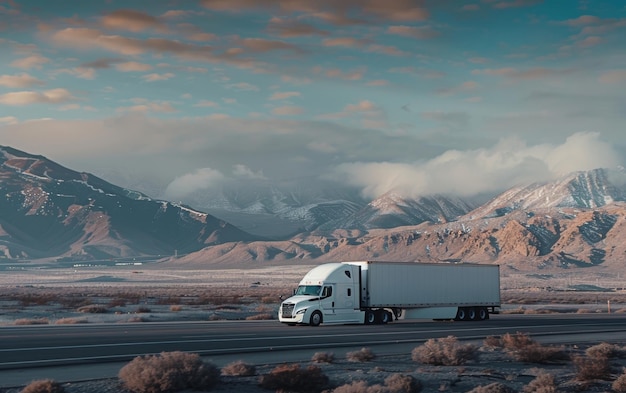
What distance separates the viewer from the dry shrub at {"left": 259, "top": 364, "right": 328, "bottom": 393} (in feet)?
59.7

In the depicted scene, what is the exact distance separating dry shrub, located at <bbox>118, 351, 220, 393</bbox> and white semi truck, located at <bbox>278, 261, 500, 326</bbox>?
2121cm

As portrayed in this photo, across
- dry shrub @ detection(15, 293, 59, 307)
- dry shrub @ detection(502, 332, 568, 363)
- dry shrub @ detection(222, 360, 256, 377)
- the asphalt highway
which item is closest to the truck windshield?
the asphalt highway

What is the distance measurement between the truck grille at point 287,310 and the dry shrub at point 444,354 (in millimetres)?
15759

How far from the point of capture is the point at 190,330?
3669 cm

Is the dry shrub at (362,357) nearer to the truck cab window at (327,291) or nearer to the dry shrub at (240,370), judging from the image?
the dry shrub at (240,370)

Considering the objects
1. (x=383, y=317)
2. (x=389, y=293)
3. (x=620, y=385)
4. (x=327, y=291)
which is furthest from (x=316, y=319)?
(x=620, y=385)

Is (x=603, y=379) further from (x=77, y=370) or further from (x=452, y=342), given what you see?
(x=77, y=370)

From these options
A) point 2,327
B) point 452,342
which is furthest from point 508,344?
point 2,327

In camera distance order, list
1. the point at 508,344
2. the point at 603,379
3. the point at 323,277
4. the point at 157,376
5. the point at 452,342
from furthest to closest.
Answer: the point at 323,277, the point at 508,344, the point at 452,342, the point at 603,379, the point at 157,376

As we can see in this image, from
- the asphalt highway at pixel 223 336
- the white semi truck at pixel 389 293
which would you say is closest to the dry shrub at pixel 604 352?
the asphalt highway at pixel 223 336

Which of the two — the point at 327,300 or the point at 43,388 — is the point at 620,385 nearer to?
the point at 43,388

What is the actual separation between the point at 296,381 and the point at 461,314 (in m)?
30.5

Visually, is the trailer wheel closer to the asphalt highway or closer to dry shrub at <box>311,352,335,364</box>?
the asphalt highway

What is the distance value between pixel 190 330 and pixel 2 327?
8.58 meters
